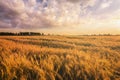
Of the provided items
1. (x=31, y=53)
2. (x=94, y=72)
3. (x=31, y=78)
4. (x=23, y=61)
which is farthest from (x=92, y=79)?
(x=31, y=53)

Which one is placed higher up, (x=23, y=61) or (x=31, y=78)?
(x=23, y=61)

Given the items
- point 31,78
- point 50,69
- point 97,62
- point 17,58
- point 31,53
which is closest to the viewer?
point 31,78

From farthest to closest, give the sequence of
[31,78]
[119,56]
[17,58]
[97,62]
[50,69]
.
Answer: [119,56]
[97,62]
[17,58]
[50,69]
[31,78]

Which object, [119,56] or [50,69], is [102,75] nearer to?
[50,69]

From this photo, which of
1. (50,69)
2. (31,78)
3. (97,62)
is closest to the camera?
(31,78)

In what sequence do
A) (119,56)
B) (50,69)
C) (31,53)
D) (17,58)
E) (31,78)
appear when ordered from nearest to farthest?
1. (31,78)
2. (50,69)
3. (17,58)
4. (31,53)
5. (119,56)

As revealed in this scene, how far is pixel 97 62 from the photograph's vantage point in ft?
13.5

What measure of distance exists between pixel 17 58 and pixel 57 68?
3.20ft

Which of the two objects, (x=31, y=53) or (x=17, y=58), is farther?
(x=31, y=53)

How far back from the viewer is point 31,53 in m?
4.57

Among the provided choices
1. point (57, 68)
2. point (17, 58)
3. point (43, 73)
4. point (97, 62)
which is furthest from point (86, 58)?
point (17, 58)

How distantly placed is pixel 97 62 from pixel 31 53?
1804mm

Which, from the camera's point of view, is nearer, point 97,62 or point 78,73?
point 78,73

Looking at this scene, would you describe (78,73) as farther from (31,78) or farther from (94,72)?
(31,78)
